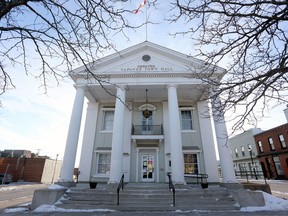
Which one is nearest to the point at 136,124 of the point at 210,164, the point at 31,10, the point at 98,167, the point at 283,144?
the point at 98,167

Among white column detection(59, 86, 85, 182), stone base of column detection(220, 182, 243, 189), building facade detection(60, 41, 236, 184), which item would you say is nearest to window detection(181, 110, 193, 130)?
building facade detection(60, 41, 236, 184)

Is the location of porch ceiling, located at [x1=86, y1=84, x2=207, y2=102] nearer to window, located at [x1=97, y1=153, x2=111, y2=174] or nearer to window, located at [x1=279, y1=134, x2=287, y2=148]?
window, located at [x1=97, y1=153, x2=111, y2=174]

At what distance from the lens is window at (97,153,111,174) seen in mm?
14527

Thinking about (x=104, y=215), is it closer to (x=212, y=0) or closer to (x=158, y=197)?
(x=158, y=197)

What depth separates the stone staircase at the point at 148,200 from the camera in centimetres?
802

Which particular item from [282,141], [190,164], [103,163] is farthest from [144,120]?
[282,141]

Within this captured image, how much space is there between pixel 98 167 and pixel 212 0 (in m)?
13.7

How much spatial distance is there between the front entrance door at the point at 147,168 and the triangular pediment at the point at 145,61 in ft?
23.1

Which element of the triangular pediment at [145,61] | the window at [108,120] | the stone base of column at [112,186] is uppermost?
the triangular pediment at [145,61]

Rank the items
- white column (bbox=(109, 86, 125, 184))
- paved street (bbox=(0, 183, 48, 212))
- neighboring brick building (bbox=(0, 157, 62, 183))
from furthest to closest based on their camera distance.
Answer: neighboring brick building (bbox=(0, 157, 62, 183)), white column (bbox=(109, 86, 125, 184)), paved street (bbox=(0, 183, 48, 212))

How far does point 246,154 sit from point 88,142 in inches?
1295

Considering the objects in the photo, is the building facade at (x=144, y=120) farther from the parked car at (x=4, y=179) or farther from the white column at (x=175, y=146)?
the parked car at (x=4, y=179)

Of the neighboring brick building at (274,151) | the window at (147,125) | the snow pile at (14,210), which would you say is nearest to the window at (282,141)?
the neighboring brick building at (274,151)

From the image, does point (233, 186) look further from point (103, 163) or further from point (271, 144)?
point (271, 144)
